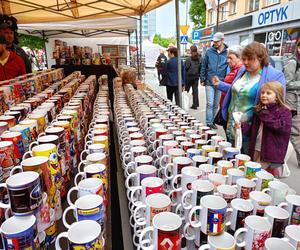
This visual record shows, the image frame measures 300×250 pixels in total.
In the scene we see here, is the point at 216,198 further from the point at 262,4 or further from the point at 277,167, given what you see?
the point at 262,4

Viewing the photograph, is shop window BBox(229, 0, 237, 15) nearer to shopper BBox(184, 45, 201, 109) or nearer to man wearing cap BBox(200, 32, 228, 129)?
shopper BBox(184, 45, 201, 109)

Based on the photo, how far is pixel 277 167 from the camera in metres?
1.98

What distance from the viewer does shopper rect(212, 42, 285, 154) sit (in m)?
1.98

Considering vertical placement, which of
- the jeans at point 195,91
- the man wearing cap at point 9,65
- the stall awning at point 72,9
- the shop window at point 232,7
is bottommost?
the jeans at point 195,91

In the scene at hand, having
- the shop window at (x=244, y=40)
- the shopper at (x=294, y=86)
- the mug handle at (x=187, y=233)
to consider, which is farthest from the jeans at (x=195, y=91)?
the shop window at (x=244, y=40)

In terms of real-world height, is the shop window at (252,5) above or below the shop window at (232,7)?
below

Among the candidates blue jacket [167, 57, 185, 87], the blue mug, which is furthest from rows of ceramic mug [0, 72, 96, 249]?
blue jacket [167, 57, 185, 87]

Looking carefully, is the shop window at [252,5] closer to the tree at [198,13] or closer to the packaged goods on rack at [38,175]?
the tree at [198,13]

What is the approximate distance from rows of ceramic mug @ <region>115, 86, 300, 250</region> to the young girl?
2.28 ft

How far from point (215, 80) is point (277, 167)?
1019 millimetres

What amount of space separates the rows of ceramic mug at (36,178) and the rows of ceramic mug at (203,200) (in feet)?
0.86

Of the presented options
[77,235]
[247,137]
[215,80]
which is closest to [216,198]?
[77,235]

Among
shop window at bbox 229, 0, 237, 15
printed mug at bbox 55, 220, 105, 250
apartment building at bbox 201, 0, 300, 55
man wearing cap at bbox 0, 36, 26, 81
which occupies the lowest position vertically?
printed mug at bbox 55, 220, 105, 250

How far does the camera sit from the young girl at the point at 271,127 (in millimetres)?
1816
